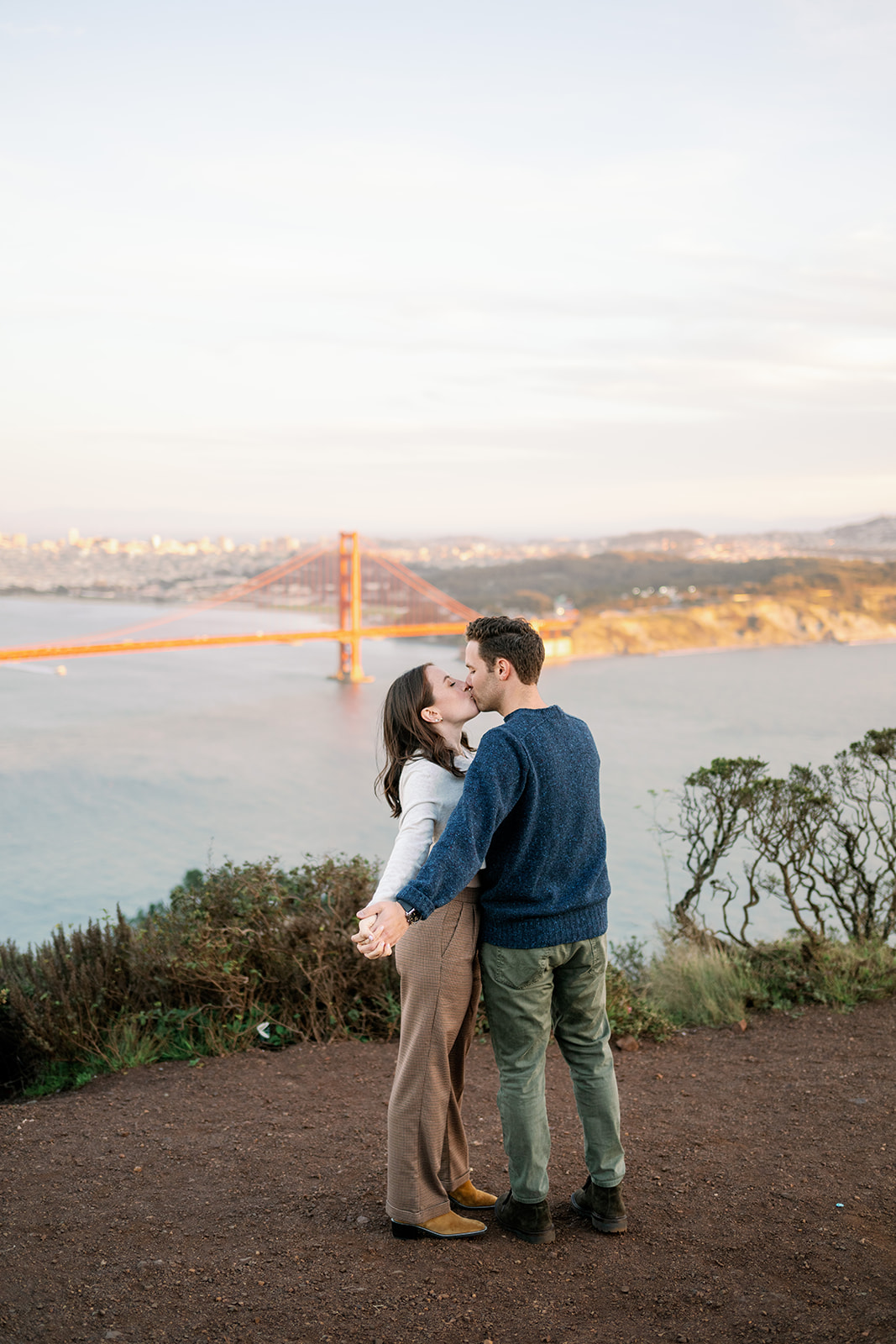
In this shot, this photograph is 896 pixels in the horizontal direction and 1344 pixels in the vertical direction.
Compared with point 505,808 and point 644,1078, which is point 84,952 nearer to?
point 644,1078

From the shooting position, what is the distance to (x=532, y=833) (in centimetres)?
175

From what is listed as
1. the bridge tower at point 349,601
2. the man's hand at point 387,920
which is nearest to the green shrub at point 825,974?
the man's hand at point 387,920

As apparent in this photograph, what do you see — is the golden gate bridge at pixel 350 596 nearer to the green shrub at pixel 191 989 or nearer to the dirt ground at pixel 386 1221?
the green shrub at pixel 191 989

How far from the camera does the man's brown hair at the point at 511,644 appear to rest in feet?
5.87

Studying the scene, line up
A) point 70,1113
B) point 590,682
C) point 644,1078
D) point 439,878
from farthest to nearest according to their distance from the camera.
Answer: point 590,682, point 644,1078, point 70,1113, point 439,878

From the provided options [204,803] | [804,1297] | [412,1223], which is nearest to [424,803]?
[412,1223]

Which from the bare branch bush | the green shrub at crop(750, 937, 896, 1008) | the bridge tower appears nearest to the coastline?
the bridge tower

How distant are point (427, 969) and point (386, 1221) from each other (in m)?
0.58

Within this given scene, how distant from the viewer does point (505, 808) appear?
66.5 inches

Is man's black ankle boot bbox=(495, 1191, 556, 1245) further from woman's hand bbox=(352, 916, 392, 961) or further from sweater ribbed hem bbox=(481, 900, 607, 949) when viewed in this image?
woman's hand bbox=(352, 916, 392, 961)

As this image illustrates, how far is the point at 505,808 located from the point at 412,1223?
2.70 ft

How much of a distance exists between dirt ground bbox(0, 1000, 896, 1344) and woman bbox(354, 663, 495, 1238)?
0.11m

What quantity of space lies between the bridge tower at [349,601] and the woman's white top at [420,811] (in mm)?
19671

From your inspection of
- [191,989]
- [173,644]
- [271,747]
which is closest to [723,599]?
[271,747]
